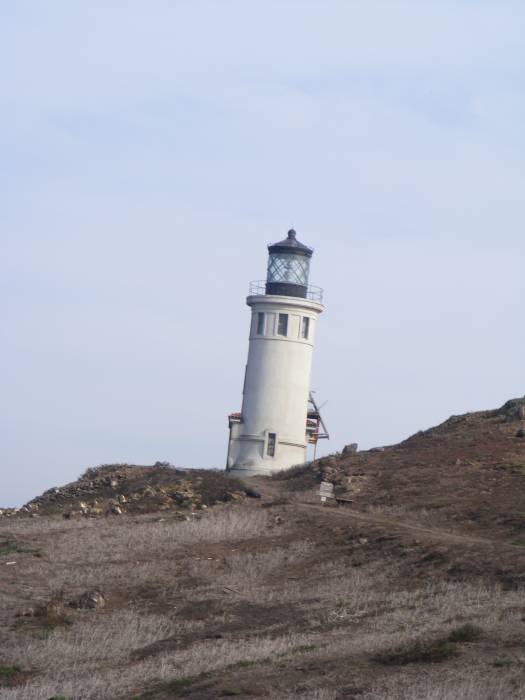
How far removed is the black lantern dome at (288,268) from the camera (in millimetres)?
53750

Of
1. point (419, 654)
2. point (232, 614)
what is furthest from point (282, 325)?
point (419, 654)

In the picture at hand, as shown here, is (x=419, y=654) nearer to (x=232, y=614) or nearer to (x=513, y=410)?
(x=232, y=614)

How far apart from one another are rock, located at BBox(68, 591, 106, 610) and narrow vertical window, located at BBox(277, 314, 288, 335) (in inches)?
1050

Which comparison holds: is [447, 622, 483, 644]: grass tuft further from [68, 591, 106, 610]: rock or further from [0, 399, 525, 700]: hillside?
[68, 591, 106, 610]: rock

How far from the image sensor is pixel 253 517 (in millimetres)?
37688

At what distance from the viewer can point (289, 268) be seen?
54.0 m

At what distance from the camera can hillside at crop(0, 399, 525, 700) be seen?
59.2 ft

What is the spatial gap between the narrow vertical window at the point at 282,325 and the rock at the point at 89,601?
2667 centimetres

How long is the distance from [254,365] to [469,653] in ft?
118

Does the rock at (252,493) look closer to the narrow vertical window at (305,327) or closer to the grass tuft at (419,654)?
the narrow vertical window at (305,327)

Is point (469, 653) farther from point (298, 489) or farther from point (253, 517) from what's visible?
point (298, 489)

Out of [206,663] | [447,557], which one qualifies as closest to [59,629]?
[206,663]

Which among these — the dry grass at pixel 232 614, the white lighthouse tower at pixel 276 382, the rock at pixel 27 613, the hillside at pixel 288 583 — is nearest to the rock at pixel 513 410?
the hillside at pixel 288 583

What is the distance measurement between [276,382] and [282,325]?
8.14 feet
